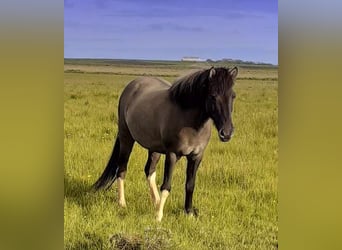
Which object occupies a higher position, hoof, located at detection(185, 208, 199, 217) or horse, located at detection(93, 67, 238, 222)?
horse, located at detection(93, 67, 238, 222)

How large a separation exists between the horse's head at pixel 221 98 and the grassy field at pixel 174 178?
6 centimetres

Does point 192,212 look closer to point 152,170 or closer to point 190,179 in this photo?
point 190,179

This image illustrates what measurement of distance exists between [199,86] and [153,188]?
46 centimetres

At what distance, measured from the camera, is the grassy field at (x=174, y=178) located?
7.86 ft

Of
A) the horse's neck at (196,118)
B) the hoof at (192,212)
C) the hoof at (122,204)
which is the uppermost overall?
the horse's neck at (196,118)

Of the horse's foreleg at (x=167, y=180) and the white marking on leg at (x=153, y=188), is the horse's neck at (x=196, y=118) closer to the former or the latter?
the horse's foreleg at (x=167, y=180)

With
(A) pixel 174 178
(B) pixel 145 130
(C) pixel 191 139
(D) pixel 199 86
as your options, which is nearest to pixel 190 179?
(A) pixel 174 178

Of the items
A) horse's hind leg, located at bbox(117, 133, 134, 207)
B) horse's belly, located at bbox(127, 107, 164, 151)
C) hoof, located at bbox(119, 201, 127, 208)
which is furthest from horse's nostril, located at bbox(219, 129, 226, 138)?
hoof, located at bbox(119, 201, 127, 208)

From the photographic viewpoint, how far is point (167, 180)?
7.98 ft

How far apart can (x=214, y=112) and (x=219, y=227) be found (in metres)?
0.47

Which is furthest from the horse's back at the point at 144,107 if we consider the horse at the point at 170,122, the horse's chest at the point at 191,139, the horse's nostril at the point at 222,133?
the horse's nostril at the point at 222,133

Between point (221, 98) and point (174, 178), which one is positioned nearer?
point (221, 98)

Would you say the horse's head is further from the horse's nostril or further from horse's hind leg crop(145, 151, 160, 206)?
horse's hind leg crop(145, 151, 160, 206)

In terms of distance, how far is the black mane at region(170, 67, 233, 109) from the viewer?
2.34 m
